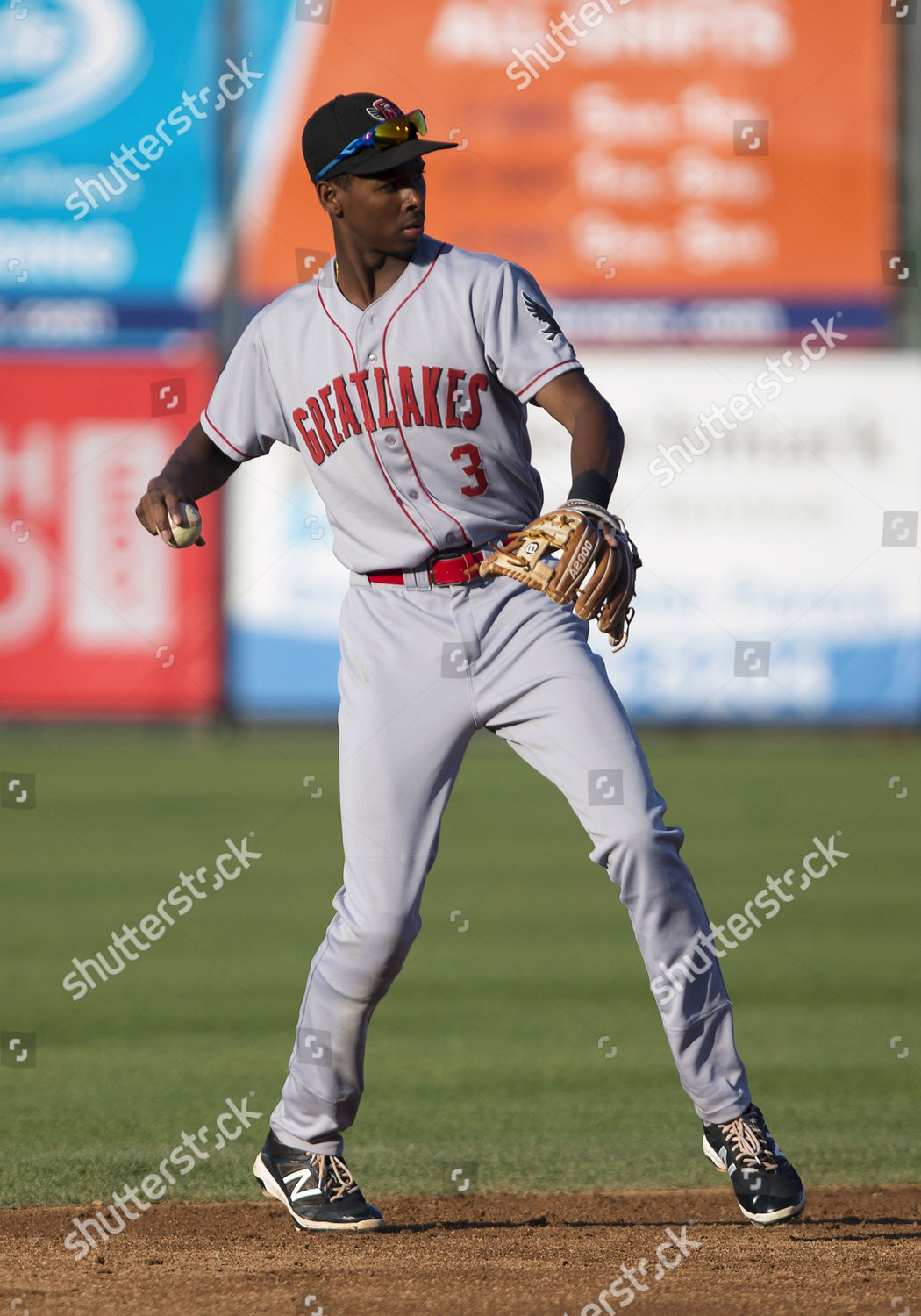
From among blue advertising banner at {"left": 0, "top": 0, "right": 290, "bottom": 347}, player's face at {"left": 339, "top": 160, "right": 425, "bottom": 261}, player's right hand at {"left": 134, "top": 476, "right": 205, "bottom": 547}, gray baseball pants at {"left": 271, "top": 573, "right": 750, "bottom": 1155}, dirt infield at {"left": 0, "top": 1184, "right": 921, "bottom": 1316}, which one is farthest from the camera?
blue advertising banner at {"left": 0, "top": 0, "right": 290, "bottom": 347}

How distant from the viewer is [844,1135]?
520 cm

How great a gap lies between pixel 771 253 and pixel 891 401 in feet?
5.91

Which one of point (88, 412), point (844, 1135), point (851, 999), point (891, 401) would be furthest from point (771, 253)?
point (844, 1135)

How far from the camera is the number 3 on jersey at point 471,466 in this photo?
404 cm

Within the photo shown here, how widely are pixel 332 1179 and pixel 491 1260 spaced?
447 mm

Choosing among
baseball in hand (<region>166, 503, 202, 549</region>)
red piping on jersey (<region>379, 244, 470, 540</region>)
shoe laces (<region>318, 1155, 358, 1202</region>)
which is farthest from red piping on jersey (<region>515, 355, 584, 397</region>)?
shoe laces (<region>318, 1155, 358, 1202</region>)

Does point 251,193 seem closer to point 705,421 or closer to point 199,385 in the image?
point 199,385

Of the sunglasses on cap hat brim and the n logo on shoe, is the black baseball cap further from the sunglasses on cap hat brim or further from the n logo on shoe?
the n logo on shoe

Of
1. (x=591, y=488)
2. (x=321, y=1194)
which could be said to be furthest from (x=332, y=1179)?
(x=591, y=488)

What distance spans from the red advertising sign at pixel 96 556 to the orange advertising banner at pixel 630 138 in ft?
6.10

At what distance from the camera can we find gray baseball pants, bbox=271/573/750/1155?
153 inches

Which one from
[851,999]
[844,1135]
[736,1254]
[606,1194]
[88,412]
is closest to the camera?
[736,1254]

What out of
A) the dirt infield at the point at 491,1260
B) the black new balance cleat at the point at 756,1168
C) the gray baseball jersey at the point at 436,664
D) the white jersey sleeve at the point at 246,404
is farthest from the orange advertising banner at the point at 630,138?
the black new balance cleat at the point at 756,1168

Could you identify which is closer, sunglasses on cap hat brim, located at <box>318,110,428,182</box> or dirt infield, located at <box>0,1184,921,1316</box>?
dirt infield, located at <box>0,1184,921,1316</box>
